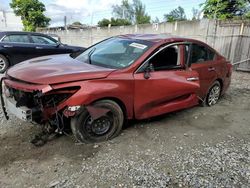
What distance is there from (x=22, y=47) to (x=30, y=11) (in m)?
24.7

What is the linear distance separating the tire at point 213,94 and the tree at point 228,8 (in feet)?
59.6

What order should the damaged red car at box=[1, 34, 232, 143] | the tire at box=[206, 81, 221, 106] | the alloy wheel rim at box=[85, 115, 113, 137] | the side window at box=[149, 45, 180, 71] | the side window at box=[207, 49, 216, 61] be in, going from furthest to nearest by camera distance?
the tire at box=[206, 81, 221, 106], the side window at box=[207, 49, 216, 61], the side window at box=[149, 45, 180, 71], the alloy wheel rim at box=[85, 115, 113, 137], the damaged red car at box=[1, 34, 232, 143]

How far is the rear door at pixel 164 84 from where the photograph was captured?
13.4 feet

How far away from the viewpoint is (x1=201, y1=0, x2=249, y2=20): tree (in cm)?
2238

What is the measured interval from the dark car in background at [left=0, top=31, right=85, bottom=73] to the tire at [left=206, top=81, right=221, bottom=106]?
486 centimetres

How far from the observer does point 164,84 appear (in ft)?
14.1

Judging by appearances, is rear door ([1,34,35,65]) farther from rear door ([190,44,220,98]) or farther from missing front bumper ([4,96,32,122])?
rear door ([190,44,220,98])

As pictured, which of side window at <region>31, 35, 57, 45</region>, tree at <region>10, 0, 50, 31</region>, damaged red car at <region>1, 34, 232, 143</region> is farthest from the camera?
tree at <region>10, 0, 50, 31</region>

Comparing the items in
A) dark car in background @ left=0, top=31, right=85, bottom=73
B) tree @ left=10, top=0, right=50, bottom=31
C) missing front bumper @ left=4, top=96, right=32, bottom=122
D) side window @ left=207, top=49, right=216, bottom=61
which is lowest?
missing front bumper @ left=4, top=96, right=32, bottom=122

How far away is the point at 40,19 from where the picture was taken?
32094 millimetres

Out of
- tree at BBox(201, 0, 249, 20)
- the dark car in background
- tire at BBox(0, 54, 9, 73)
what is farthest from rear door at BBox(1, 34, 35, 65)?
tree at BBox(201, 0, 249, 20)

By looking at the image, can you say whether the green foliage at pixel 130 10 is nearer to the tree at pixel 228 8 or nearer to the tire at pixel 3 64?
the tree at pixel 228 8

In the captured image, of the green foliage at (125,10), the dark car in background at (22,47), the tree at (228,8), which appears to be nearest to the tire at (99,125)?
the dark car in background at (22,47)

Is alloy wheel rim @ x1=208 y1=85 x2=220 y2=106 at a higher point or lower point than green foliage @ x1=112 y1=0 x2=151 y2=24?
lower
